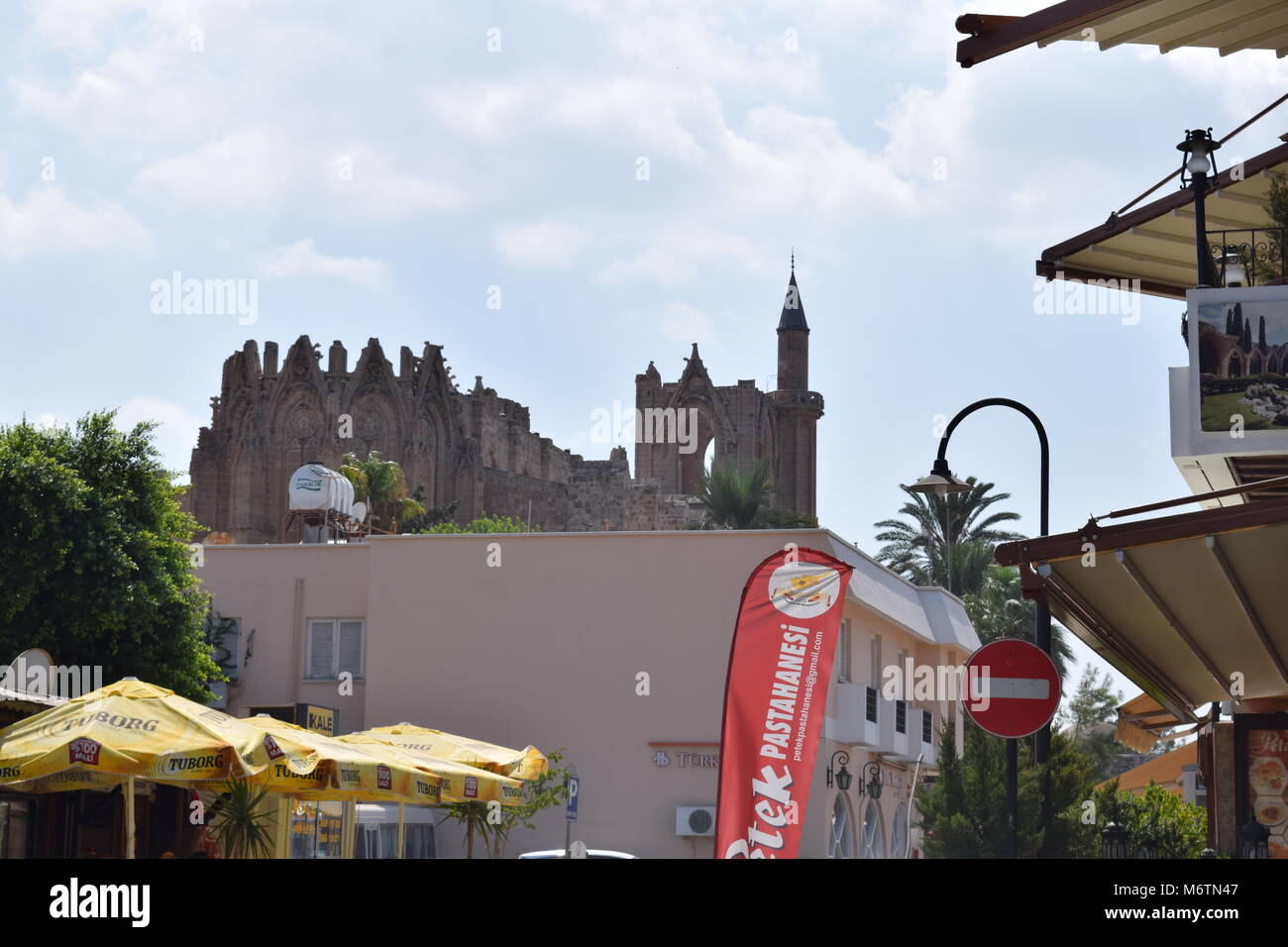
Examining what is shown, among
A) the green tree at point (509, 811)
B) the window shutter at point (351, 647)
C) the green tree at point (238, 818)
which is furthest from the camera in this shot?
the window shutter at point (351, 647)

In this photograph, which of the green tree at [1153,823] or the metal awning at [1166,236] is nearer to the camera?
the metal awning at [1166,236]

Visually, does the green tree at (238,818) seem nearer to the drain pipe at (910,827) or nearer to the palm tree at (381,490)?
the drain pipe at (910,827)

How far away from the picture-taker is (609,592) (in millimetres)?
29969

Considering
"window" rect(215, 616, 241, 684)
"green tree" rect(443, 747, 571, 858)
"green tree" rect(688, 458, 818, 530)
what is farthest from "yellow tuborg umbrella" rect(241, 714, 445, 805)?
"green tree" rect(688, 458, 818, 530)

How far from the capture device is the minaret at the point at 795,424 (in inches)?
3595

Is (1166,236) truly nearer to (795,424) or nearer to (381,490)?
(381,490)

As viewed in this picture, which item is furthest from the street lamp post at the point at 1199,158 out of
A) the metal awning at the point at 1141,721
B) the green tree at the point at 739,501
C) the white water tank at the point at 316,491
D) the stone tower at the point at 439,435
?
the stone tower at the point at 439,435

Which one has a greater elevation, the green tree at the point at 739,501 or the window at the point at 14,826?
the green tree at the point at 739,501

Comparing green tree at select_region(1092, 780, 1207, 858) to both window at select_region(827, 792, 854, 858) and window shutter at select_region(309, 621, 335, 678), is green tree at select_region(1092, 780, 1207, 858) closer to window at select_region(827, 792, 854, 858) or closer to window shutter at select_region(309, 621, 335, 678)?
window at select_region(827, 792, 854, 858)

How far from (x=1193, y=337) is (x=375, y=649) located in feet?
63.9

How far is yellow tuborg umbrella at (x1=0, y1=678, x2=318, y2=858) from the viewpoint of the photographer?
12.7 meters

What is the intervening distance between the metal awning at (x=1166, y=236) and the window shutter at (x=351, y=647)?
17.2 m

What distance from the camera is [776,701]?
1373cm
